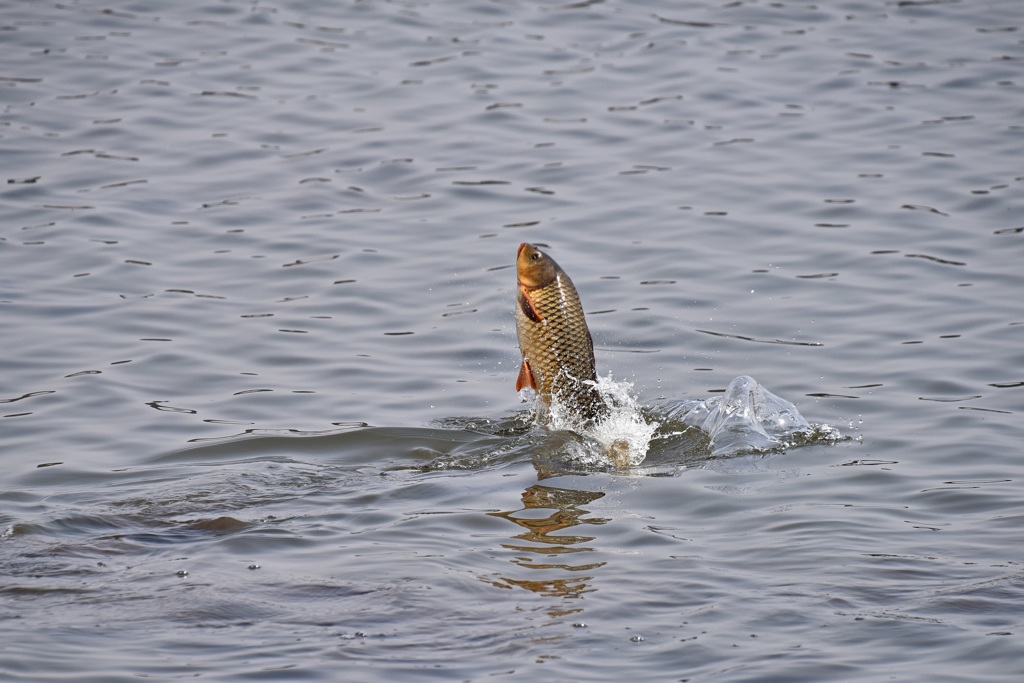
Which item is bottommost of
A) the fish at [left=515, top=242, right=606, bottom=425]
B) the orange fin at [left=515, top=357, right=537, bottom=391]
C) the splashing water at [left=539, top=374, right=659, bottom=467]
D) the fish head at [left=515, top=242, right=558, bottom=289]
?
the splashing water at [left=539, top=374, right=659, bottom=467]

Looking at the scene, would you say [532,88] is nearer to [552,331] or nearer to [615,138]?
[615,138]

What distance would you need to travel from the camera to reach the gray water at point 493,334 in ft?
19.6

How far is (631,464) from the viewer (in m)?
8.10

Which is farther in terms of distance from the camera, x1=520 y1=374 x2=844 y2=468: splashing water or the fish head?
x1=520 y1=374 x2=844 y2=468: splashing water

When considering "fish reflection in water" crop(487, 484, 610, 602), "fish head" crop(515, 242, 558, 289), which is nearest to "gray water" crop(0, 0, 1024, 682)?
"fish reflection in water" crop(487, 484, 610, 602)

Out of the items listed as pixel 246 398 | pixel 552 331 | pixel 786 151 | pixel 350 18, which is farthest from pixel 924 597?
pixel 350 18

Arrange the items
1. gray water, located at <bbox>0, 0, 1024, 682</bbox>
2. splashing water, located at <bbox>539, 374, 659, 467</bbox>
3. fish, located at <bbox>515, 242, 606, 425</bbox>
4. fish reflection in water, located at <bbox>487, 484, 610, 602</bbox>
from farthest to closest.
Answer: splashing water, located at <bbox>539, 374, 659, 467</bbox>
fish, located at <bbox>515, 242, 606, 425</bbox>
fish reflection in water, located at <bbox>487, 484, 610, 602</bbox>
gray water, located at <bbox>0, 0, 1024, 682</bbox>

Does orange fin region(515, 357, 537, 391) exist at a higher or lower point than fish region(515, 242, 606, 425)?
lower

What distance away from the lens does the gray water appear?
597 centimetres

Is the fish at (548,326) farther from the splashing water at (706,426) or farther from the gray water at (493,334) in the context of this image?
the gray water at (493,334)

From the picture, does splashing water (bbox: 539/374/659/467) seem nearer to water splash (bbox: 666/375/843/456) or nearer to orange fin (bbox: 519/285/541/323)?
water splash (bbox: 666/375/843/456)

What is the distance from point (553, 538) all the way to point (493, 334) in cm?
402

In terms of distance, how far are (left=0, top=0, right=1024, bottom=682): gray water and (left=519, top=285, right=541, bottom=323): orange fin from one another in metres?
0.83

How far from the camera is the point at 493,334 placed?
35.3 ft
